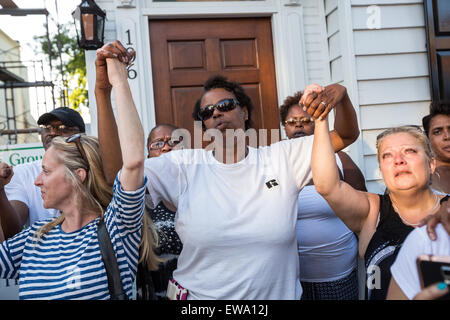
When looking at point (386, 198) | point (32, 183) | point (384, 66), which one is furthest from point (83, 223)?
point (384, 66)

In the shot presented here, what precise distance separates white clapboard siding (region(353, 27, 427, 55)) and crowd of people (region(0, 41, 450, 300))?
1957 mm

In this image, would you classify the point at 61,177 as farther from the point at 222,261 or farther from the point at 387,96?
the point at 387,96

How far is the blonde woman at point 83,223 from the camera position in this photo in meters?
1.49

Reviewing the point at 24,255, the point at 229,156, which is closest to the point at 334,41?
the point at 229,156

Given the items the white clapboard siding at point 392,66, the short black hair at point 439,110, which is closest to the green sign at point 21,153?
the white clapboard siding at point 392,66

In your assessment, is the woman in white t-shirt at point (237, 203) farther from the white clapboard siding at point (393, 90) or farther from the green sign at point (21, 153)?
the green sign at point (21, 153)

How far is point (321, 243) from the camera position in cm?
232

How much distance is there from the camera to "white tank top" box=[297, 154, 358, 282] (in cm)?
230

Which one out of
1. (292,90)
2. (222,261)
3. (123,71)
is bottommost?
(222,261)

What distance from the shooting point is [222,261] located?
1639 mm

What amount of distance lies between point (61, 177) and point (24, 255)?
0.35 meters

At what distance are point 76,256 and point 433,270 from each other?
123 centimetres

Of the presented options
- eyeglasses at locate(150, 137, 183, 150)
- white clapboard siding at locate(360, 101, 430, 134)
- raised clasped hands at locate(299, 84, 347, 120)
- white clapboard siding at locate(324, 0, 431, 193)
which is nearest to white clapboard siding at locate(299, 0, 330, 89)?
white clapboard siding at locate(324, 0, 431, 193)

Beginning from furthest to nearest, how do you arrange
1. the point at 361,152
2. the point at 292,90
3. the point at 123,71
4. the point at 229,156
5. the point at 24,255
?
the point at 292,90 → the point at 361,152 → the point at 229,156 → the point at 24,255 → the point at 123,71
